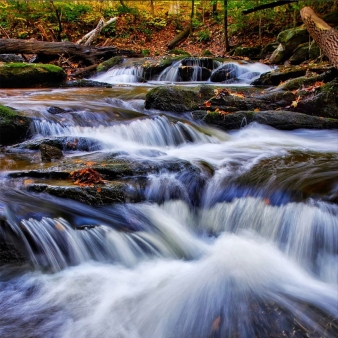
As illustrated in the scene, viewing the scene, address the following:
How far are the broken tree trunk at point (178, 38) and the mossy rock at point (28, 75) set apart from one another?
34.9 feet

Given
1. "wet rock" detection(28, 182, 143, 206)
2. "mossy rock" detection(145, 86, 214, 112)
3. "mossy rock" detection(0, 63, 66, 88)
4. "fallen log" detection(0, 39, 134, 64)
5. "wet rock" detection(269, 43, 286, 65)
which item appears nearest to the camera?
"wet rock" detection(28, 182, 143, 206)

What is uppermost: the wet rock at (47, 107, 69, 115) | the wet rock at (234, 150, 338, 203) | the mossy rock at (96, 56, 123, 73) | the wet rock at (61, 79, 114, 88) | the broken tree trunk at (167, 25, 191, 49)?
the broken tree trunk at (167, 25, 191, 49)

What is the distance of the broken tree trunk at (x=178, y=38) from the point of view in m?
19.5

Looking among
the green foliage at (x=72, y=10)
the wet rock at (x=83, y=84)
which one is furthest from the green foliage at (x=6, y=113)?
the green foliage at (x=72, y=10)

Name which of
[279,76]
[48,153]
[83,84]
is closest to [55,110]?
[48,153]

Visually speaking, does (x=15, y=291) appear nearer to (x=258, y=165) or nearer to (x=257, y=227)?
(x=257, y=227)

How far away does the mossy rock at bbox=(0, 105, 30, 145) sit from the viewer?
5672 millimetres

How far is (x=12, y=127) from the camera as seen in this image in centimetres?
578

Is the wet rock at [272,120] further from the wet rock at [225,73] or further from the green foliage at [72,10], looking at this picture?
the green foliage at [72,10]

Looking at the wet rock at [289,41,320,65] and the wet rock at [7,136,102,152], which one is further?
the wet rock at [289,41,320,65]

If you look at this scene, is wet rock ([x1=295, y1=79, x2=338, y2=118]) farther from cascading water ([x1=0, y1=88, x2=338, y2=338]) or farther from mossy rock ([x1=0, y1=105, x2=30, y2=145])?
mossy rock ([x1=0, y1=105, x2=30, y2=145])

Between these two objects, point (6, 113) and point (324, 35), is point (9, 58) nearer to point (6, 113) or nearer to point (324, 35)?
point (6, 113)

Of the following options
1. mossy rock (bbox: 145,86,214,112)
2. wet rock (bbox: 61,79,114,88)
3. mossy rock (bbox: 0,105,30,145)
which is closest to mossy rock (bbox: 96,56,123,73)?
wet rock (bbox: 61,79,114,88)

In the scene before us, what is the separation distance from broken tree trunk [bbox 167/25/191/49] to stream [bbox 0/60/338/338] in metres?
15.4
